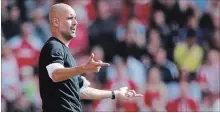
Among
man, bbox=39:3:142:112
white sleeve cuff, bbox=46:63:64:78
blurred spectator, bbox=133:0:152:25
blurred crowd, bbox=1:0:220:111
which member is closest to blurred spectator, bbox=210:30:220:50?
blurred crowd, bbox=1:0:220:111

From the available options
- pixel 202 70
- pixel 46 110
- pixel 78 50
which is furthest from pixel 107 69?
pixel 46 110

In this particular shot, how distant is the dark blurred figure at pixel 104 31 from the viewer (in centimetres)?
1161

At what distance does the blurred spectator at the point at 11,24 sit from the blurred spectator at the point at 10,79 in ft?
1.07

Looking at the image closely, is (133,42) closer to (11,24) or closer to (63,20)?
(11,24)

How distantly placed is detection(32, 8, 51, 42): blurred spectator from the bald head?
6.39 m

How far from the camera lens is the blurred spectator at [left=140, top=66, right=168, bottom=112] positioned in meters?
11.0

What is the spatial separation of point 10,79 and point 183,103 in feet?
8.61

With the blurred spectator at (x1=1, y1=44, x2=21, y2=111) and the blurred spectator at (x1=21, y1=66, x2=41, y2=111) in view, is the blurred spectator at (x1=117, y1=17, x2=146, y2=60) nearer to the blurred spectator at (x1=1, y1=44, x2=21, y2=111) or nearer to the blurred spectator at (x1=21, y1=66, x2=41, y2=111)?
the blurred spectator at (x1=21, y1=66, x2=41, y2=111)

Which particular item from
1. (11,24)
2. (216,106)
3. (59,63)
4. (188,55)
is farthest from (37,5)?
(59,63)

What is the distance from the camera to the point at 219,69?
1149 cm

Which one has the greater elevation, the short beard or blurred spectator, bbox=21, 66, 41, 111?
the short beard

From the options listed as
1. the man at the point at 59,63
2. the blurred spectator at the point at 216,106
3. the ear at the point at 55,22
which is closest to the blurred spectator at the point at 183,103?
the blurred spectator at the point at 216,106

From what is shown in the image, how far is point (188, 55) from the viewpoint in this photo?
11.5 m

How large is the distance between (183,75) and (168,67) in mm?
267
